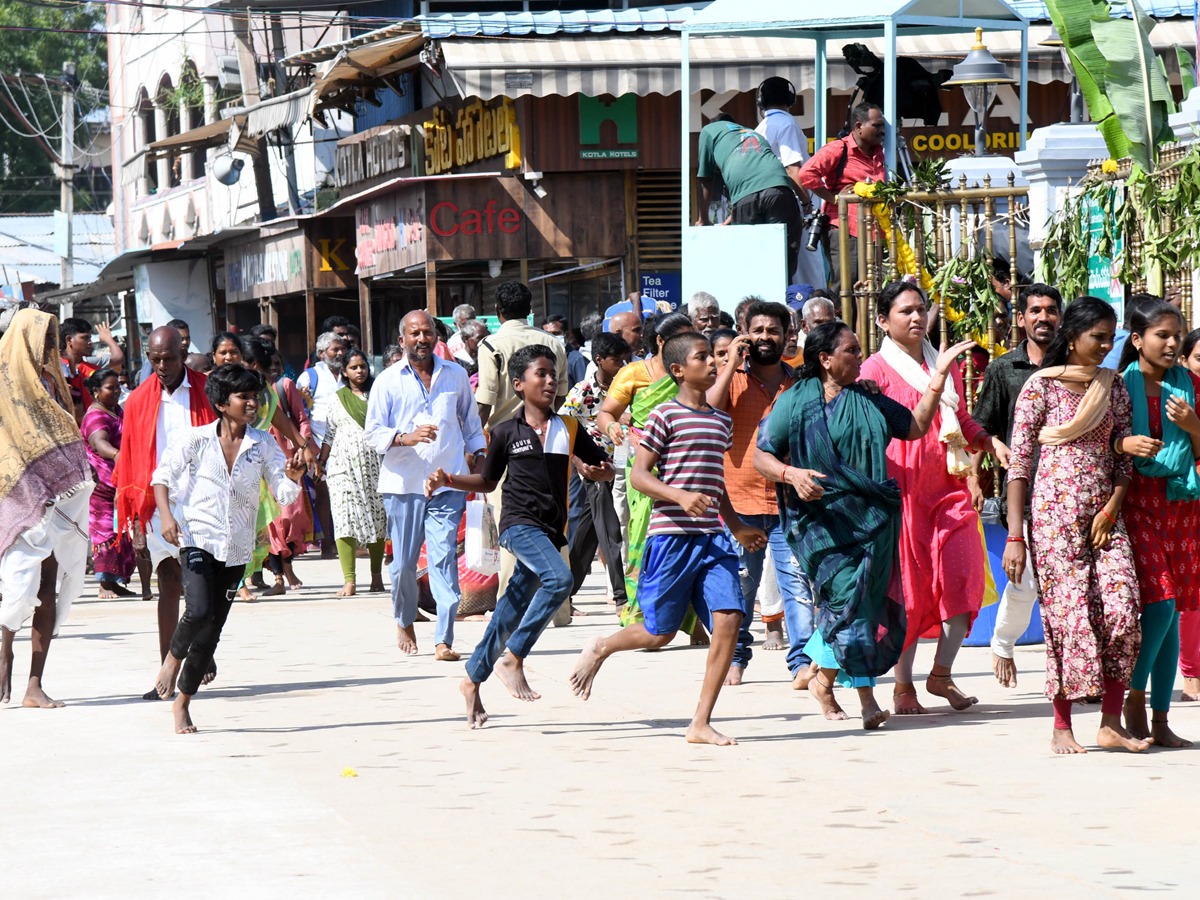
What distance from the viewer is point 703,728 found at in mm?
7637

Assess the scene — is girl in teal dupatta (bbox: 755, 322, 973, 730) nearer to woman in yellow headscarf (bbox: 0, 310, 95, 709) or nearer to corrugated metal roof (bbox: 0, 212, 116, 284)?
woman in yellow headscarf (bbox: 0, 310, 95, 709)

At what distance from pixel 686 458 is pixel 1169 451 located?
183cm

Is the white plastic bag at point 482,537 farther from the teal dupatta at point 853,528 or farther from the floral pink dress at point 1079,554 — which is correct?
the floral pink dress at point 1079,554

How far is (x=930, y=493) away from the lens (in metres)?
8.20

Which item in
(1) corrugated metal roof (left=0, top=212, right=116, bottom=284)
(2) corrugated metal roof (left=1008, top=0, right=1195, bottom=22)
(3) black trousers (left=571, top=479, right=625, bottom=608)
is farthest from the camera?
(1) corrugated metal roof (left=0, top=212, right=116, bottom=284)

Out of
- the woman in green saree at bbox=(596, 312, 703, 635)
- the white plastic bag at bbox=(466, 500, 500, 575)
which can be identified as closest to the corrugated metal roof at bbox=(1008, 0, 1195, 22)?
the white plastic bag at bbox=(466, 500, 500, 575)

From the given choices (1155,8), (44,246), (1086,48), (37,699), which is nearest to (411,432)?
(37,699)

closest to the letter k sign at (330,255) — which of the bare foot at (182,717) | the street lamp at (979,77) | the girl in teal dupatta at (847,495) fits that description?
the street lamp at (979,77)

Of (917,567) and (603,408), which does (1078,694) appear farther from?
(603,408)

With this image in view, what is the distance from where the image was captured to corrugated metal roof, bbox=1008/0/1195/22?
67.6ft

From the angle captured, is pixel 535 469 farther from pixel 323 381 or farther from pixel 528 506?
pixel 323 381

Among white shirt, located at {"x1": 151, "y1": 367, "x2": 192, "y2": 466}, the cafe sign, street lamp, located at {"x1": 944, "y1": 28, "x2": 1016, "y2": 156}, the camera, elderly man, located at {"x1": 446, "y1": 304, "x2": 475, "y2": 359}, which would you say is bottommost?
white shirt, located at {"x1": 151, "y1": 367, "x2": 192, "y2": 466}

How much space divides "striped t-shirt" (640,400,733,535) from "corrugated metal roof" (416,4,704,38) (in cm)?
1445

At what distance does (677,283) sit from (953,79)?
6830mm
